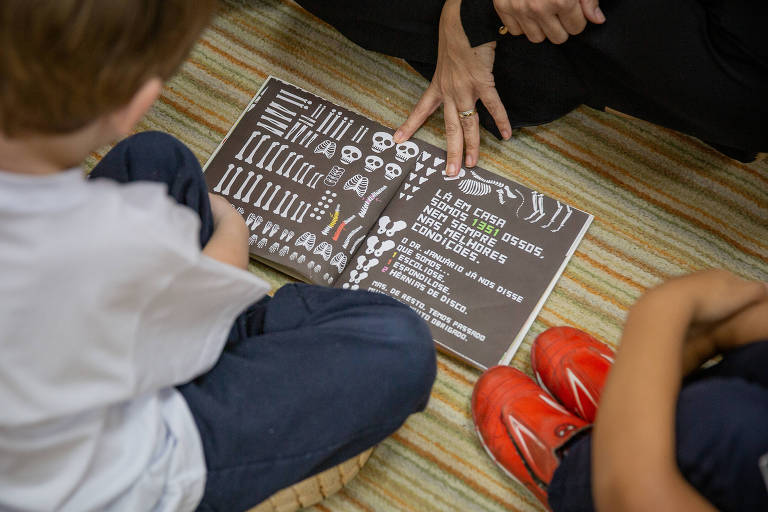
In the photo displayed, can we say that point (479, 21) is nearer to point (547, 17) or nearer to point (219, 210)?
point (547, 17)

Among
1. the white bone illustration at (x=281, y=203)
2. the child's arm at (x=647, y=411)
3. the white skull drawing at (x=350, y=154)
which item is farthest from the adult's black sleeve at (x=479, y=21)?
the child's arm at (x=647, y=411)

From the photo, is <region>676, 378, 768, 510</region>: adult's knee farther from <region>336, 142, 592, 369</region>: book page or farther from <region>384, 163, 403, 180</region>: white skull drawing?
<region>384, 163, 403, 180</region>: white skull drawing

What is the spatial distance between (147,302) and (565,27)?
0.63 metres

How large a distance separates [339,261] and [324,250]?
3 centimetres

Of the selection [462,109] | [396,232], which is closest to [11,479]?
[396,232]

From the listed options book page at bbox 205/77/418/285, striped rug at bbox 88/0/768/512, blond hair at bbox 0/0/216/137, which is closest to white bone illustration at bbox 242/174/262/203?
book page at bbox 205/77/418/285

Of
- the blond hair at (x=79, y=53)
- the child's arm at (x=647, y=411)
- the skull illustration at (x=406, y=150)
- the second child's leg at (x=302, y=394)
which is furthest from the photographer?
the skull illustration at (x=406, y=150)

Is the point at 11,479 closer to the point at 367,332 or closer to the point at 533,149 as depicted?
the point at 367,332

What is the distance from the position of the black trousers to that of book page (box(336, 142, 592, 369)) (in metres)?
0.13

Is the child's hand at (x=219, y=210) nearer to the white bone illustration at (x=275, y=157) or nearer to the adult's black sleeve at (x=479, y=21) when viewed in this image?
the white bone illustration at (x=275, y=157)

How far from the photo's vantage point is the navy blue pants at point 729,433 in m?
→ 0.56

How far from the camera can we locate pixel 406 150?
104 centimetres

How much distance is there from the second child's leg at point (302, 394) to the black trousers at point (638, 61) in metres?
0.44

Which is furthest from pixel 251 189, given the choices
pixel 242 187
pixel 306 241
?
pixel 306 241
